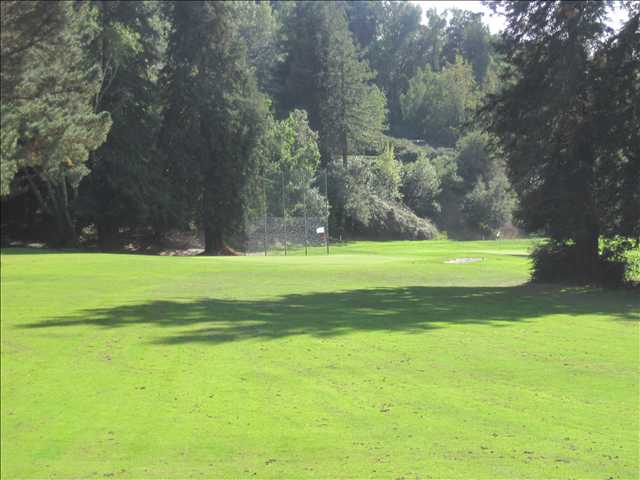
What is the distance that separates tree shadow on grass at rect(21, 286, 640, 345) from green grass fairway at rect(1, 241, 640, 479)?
0.46 ft

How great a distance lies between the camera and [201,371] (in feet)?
39.1

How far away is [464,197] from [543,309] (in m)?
82.7

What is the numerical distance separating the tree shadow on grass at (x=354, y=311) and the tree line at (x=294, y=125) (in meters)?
2.78

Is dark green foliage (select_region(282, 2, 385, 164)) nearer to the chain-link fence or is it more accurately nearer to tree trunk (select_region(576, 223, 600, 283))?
the chain-link fence

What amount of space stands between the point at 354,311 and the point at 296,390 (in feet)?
33.7

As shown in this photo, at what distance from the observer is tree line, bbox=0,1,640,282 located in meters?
14.0

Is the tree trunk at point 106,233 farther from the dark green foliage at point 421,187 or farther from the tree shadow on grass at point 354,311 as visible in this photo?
the dark green foliage at point 421,187

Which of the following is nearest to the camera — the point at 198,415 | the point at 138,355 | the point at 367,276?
the point at 198,415

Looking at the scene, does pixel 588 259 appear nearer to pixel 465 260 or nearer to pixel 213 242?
pixel 465 260

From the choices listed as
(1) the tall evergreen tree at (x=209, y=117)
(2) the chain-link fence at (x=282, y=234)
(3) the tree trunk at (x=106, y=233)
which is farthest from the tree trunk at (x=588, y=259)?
(1) the tall evergreen tree at (x=209, y=117)

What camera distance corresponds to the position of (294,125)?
8319 centimetres

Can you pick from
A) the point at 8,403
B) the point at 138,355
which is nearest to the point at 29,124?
the point at 138,355

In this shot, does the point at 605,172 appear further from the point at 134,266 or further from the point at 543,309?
the point at 134,266

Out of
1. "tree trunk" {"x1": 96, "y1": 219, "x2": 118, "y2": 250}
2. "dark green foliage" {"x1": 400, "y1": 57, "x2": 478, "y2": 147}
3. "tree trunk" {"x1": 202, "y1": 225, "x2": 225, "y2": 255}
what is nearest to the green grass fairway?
"tree trunk" {"x1": 96, "y1": 219, "x2": 118, "y2": 250}
